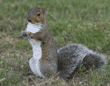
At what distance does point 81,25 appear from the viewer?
12.5ft

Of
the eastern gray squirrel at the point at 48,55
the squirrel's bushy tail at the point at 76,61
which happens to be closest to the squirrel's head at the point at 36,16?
the eastern gray squirrel at the point at 48,55

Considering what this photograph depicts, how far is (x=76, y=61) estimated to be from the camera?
229 cm

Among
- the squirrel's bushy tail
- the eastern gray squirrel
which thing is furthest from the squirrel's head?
the squirrel's bushy tail

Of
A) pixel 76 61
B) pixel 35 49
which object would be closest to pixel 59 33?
pixel 76 61

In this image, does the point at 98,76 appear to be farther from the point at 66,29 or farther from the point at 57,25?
the point at 57,25

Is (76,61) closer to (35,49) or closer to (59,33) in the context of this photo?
A: (35,49)

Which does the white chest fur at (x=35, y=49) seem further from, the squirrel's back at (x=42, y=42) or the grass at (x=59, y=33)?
the grass at (x=59, y=33)

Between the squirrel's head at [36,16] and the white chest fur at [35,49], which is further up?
the squirrel's head at [36,16]

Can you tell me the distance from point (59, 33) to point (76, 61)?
1.67 meters

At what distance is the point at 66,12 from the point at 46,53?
3.03 m

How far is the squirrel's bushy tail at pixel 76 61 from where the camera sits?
7.48 ft

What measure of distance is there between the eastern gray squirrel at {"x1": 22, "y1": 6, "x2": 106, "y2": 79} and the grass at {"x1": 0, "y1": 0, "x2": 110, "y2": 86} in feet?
0.51

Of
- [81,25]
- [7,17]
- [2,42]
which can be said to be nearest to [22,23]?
[7,17]

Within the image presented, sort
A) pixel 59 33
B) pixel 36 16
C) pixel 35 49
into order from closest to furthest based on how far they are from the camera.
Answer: pixel 36 16
pixel 35 49
pixel 59 33
